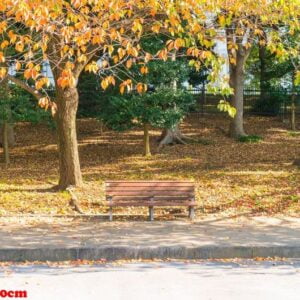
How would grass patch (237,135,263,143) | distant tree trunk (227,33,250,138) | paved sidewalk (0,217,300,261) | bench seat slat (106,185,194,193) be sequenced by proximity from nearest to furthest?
1. paved sidewalk (0,217,300,261)
2. bench seat slat (106,185,194,193)
3. grass patch (237,135,263,143)
4. distant tree trunk (227,33,250,138)

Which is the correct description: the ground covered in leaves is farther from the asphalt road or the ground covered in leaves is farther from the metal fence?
the asphalt road

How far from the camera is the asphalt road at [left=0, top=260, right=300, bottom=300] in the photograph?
6.64 metres

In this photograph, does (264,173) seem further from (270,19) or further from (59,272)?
(59,272)

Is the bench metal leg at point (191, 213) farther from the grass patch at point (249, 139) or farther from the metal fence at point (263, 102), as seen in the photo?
the metal fence at point (263, 102)

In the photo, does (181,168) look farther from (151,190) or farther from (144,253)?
(144,253)

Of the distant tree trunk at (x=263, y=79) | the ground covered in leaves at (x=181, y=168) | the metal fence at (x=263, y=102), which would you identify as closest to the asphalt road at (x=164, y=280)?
the ground covered in leaves at (x=181, y=168)

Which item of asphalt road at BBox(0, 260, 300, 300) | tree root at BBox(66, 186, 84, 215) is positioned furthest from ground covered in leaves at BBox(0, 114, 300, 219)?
asphalt road at BBox(0, 260, 300, 300)

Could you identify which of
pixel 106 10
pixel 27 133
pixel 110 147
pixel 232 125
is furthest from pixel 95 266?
pixel 27 133

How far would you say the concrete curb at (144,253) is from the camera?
845cm

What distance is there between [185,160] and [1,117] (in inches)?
251

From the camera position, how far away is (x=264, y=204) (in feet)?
43.4

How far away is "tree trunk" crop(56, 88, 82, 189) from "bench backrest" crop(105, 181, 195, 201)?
3.58 meters

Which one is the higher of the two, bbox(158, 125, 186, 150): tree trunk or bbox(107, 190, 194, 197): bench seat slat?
bbox(158, 125, 186, 150): tree trunk

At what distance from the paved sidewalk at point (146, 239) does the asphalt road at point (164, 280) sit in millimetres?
321
